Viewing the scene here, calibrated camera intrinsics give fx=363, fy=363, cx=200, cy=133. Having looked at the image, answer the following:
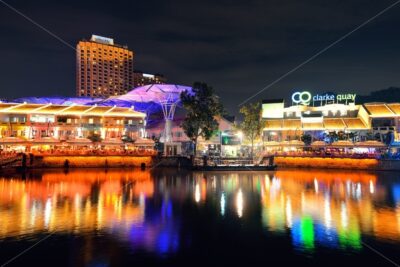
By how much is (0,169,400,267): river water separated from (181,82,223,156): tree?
3725 centimetres

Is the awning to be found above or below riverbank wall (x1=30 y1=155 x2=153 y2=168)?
above

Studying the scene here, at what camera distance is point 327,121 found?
316 feet

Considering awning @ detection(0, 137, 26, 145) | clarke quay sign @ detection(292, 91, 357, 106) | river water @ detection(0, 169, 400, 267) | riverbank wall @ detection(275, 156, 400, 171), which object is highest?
clarke quay sign @ detection(292, 91, 357, 106)

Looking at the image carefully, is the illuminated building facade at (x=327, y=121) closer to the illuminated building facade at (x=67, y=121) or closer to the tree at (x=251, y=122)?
the tree at (x=251, y=122)

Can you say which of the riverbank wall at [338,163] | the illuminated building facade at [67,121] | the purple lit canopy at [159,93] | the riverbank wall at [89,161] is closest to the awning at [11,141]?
the riverbank wall at [89,161]

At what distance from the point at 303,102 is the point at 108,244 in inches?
3579

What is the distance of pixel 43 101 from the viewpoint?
117750 mm

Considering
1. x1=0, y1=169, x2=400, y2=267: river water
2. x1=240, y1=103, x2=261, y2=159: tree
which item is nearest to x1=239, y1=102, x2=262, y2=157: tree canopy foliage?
x1=240, y1=103, x2=261, y2=159: tree

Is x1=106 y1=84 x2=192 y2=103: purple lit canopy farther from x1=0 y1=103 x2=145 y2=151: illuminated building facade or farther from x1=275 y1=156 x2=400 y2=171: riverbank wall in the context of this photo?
x1=275 y1=156 x2=400 y2=171: riverbank wall

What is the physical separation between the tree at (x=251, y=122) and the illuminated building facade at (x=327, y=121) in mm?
4264

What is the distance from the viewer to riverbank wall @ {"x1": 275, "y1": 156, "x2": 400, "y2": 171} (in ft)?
239

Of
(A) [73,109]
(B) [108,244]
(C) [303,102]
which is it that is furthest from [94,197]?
(C) [303,102]

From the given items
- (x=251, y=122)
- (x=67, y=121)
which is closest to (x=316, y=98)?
(x=251, y=122)

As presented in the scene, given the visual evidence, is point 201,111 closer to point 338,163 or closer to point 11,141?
point 338,163
